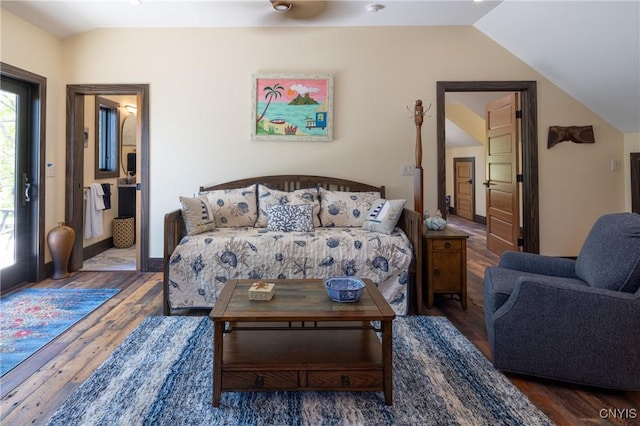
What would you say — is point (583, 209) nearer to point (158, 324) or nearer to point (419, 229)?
point (419, 229)

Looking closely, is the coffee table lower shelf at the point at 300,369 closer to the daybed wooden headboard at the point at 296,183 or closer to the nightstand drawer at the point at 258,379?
the nightstand drawer at the point at 258,379

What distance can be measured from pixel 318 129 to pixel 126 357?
2.65 m

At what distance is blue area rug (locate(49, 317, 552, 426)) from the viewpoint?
1558 millimetres

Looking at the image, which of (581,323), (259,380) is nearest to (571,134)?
(581,323)

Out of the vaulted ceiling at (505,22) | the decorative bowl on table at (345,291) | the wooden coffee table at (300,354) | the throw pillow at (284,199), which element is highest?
the vaulted ceiling at (505,22)

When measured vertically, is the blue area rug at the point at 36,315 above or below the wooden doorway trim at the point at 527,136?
below

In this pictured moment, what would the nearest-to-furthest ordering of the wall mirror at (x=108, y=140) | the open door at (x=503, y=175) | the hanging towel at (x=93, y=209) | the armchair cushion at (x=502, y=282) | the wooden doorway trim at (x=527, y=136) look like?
the armchair cushion at (x=502, y=282)
the wooden doorway trim at (x=527, y=136)
the open door at (x=503, y=175)
the hanging towel at (x=93, y=209)
the wall mirror at (x=108, y=140)

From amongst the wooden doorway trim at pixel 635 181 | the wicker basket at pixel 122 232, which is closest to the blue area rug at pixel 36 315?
the wicker basket at pixel 122 232

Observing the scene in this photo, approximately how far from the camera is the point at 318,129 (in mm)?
3828

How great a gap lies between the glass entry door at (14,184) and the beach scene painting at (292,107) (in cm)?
212

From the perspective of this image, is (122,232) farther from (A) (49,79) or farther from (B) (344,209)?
(B) (344,209)

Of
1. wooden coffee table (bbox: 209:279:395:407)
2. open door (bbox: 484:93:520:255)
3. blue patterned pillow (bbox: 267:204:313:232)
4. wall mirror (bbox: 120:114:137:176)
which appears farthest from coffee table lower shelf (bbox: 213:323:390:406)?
wall mirror (bbox: 120:114:137:176)

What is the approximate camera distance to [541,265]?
230 cm

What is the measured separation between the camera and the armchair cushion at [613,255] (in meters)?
1.75
